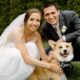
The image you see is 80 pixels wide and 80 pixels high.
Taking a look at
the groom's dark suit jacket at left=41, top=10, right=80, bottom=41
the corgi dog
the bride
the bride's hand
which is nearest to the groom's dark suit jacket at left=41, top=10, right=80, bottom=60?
the groom's dark suit jacket at left=41, top=10, right=80, bottom=41

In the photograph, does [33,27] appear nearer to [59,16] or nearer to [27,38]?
[27,38]

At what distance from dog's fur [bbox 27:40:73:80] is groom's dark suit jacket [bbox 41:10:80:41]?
250mm

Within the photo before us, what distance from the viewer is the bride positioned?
4211mm

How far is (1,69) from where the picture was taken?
4.25m

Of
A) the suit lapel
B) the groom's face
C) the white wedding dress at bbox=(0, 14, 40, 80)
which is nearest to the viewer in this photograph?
the white wedding dress at bbox=(0, 14, 40, 80)

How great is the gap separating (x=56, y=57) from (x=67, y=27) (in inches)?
23.0

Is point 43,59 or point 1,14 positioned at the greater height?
point 43,59

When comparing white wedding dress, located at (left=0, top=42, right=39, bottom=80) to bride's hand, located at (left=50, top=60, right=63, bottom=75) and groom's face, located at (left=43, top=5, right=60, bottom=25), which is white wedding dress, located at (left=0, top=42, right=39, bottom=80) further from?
groom's face, located at (left=43, top=5, right=60, bottom=25)

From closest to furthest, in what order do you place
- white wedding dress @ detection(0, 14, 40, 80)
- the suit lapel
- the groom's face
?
white wedding dress @ detection(0, 14, 40, 80) → the groom's face → the suit lapel

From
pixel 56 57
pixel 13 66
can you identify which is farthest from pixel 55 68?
pixel 13 66

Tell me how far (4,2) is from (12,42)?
21.0ft

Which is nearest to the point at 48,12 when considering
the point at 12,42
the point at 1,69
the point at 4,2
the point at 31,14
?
the point at 31,14

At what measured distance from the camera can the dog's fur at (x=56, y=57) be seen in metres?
4.25

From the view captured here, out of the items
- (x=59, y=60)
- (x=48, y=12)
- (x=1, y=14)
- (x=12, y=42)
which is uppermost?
(x=48, y=12)
